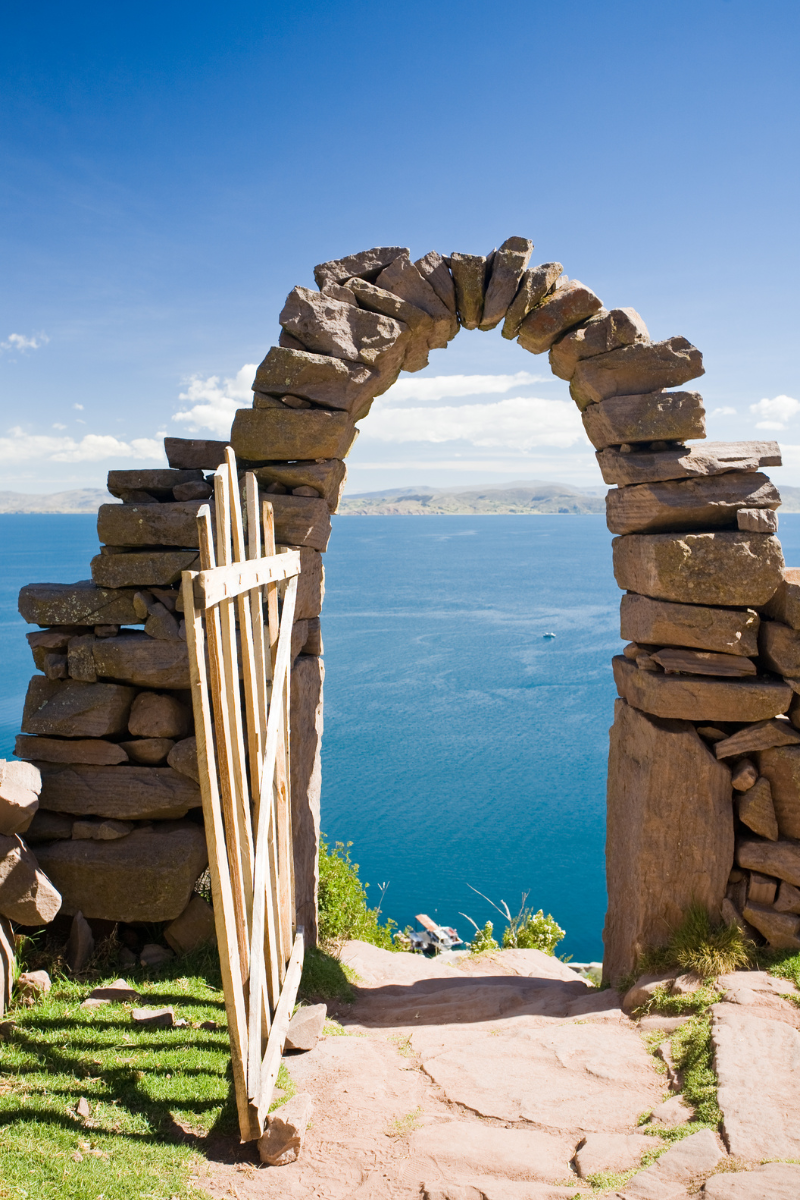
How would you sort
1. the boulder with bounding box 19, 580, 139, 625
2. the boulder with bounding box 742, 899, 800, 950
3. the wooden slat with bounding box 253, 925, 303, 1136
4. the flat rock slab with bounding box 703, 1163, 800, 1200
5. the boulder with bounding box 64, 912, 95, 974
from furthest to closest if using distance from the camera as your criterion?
1. the boulder with bounding box 19, 580, 139, 625
2. the boulder with bounding box 742, 899, 800, 950
3. the boulder with bounding box 64, 912, 95, 974
4. the wooden slat with bounding box 253, 925, 303, 1136
5. the flat rock slab with bounding box 703, 1163, 800, 1200

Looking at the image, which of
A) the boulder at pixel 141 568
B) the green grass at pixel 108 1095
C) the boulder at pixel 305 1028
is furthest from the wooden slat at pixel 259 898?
the boulder at pixel 141 568

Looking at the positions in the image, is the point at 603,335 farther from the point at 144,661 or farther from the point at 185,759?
the point at 185,759

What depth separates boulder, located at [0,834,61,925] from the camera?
488cm

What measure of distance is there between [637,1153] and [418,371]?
240 inches

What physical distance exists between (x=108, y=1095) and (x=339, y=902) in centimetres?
383

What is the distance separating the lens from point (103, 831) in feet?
18.1

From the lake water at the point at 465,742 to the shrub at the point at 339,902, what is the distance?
774 centimetres

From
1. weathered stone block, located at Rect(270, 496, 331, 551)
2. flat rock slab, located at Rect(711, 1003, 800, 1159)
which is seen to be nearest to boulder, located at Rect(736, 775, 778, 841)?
flat rock slab, located at Rect(711, 1003, 800, 1159)

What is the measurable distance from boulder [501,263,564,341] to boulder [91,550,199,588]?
3407 millimetres

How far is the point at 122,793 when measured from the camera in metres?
5.61

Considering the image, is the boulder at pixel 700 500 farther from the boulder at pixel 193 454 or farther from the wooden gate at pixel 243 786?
the boulder at pixel 193 454

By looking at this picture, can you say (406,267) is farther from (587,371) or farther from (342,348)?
(587,371)

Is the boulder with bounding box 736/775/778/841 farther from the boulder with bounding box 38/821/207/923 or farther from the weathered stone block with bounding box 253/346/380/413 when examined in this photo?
the weathered stone block with bounding box 253/346/380/413

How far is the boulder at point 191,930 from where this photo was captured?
18.3 ft
